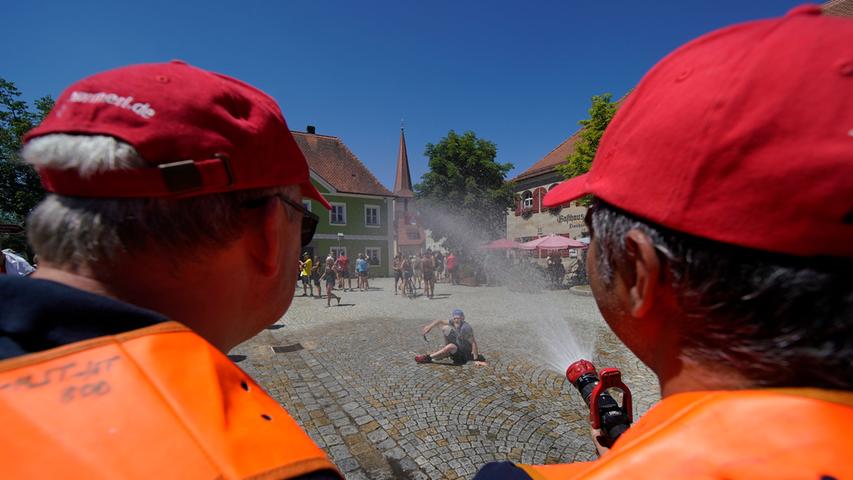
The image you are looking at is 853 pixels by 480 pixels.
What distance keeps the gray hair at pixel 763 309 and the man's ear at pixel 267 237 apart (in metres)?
0.96

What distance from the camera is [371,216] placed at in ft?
103

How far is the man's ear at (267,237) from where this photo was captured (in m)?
1.11

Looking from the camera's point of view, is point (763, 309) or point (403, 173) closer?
point (763, 309)

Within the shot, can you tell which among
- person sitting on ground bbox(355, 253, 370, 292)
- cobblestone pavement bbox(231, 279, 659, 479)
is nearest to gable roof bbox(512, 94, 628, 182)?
person sitting on ground bbox(355, 253, 370, 292)

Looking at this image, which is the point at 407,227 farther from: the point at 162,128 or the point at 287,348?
the point at 162,128

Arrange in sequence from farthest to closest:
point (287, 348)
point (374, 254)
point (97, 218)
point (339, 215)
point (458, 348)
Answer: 1. point (374, 254)
2. point (339, 215)
3. point (287, 348)
4. point (458, 348)
5. point (97, 218)

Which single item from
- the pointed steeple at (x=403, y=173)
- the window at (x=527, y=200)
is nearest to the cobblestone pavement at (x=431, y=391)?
the window at (x=527, y=200)

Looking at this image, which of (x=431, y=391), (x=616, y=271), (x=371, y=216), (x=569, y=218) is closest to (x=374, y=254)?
(x=371, y=216)

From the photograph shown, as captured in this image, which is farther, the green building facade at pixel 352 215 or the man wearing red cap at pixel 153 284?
the green building facade at pixel 352 215

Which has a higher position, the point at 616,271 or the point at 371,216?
the point at 371,216

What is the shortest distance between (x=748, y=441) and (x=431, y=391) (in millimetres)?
5461

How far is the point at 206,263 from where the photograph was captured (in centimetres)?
100

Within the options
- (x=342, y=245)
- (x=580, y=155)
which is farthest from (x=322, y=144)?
(x=580, y=155)

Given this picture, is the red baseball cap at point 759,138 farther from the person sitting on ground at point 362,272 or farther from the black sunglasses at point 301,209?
the person sitting on ground at point 362,272
